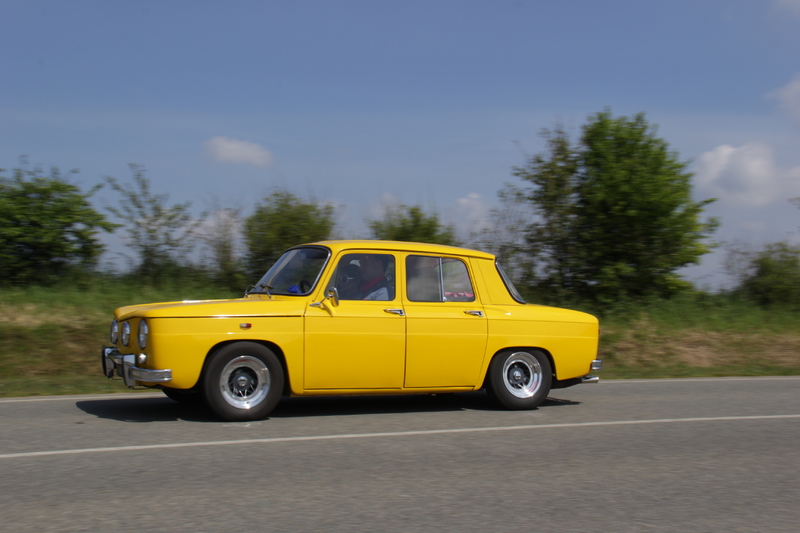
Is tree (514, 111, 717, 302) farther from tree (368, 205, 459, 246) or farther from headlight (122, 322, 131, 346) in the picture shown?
headlight (122, 322, 131, 346)

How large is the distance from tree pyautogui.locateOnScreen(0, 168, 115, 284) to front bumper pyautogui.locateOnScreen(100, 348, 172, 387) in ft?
30.3

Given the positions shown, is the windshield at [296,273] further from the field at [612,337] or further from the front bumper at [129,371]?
the field at [612,337]

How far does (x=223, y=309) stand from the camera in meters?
7.27

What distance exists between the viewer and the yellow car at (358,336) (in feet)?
23.6

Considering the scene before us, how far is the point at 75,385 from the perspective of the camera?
34.1ft

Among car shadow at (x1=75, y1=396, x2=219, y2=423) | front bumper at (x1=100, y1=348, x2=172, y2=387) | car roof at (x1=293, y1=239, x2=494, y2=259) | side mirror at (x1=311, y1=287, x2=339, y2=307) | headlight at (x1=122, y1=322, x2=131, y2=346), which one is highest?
car roof at (x1=293, y1=239, x2=494, y2=259)

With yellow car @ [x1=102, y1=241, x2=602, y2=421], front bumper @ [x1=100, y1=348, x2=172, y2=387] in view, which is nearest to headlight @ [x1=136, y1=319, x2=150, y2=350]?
yellow car @ [x1=102, y1=241, x2=602, y2=421]

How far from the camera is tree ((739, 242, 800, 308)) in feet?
Answer: 66.6

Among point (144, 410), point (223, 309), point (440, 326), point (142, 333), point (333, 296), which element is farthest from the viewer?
point (440, 326)

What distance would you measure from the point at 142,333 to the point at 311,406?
2.27 metres

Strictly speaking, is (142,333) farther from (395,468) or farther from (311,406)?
(395,468)

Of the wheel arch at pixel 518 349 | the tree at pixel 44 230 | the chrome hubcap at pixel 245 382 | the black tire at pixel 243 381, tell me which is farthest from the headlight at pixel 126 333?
the tree at pixel 44 230

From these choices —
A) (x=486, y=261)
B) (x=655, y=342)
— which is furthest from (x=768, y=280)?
(x=486, y=261)

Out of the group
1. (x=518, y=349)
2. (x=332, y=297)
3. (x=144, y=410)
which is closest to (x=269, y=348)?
(x=332, y=297)
